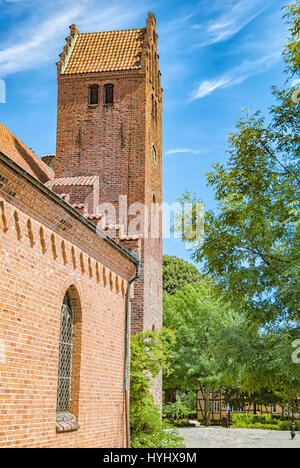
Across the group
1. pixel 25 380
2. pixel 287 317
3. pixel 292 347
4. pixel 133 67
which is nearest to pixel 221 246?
pixel 287 317

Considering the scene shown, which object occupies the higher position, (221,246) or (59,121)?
(59,121)

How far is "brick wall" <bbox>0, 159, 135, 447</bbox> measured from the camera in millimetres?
7328

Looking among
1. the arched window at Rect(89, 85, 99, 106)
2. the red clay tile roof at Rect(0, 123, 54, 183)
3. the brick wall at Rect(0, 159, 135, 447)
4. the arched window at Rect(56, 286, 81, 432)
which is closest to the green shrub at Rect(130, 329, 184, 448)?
the brick wall at Rect(0, 159, 135, 447)

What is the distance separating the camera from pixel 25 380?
25.1ft

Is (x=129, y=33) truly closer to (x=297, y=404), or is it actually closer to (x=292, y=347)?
(x=292, y=347)

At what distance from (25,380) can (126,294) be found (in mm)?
5043

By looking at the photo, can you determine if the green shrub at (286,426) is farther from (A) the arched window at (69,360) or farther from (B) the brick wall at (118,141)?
(A) the arched window at (69,360)

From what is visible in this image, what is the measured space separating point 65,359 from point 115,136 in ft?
37.3

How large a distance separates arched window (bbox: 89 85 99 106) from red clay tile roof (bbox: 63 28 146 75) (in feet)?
2.08

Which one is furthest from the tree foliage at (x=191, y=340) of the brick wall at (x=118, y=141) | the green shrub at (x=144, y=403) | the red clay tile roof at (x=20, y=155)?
the green shrub at (x=144, y=403)

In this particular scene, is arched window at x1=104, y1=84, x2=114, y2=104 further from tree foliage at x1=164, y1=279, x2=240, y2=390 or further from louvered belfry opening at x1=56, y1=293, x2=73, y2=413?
tree foliage at x1=164, y1=279, x2=240, y2=390

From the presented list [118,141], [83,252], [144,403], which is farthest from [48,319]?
[118,141]

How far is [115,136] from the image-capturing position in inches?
Answer: 763

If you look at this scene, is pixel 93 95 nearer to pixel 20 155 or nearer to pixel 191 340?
pixel 20 155
